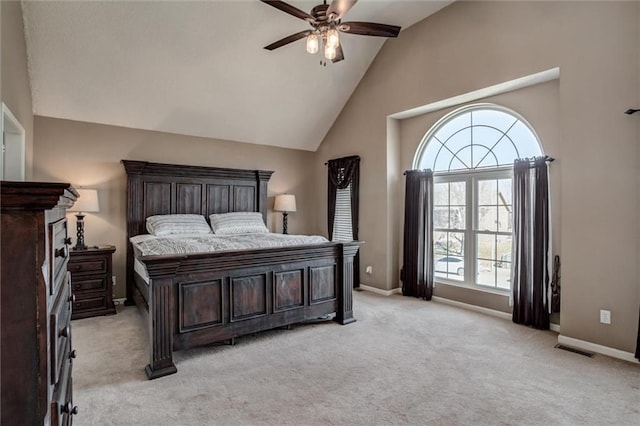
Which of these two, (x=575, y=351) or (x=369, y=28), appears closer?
(x=575, y=351)

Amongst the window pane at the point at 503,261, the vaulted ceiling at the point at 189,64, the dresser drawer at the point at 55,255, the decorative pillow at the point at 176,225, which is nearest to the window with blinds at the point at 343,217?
the vaulted ceiling at the point at 189,64

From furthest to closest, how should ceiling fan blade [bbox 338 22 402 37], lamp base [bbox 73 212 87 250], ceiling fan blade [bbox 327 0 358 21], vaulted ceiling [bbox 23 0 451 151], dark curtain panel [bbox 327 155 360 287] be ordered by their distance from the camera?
dark curtain panel [bbox 327 155 360 287], lamp base [bbox 73 212 87 250], vaulted ceiling [bbox 23 0 451 151], ceiling fan blade [bbox 338 22 402 37], ceiling fan blade [bbox 327 0 358 21]

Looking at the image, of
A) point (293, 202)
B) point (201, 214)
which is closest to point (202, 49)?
point (201, 214)

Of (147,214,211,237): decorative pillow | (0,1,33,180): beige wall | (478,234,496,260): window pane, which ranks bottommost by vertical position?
(478,234,496,260): window pane

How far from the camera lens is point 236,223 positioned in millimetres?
5320

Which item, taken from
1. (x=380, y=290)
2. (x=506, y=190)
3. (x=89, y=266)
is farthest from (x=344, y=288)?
(x=89, y=266)

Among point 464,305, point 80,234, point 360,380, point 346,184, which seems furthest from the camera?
point 346,184

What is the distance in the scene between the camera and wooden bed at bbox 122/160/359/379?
273 centimetres

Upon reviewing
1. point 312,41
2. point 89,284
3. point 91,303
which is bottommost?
point 91,303

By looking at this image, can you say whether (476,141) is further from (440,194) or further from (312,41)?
(312,41)

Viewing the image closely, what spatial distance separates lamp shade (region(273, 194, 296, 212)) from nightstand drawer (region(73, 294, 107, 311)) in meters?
2.94

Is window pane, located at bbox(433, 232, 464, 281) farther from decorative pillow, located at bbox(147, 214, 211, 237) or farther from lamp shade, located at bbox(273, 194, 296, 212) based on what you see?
decorative pillow, located at bbox(147, 214, 211, 237)

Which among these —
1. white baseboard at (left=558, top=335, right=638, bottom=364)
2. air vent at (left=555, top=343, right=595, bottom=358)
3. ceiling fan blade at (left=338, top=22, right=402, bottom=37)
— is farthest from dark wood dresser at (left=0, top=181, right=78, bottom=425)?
white baseboard at (left=558, top=335, right=638, bottom=364)

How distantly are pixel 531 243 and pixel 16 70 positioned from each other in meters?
5.61
